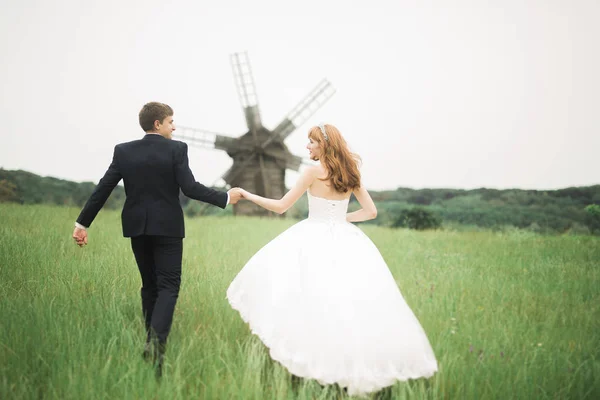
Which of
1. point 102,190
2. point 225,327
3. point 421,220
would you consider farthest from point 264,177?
point 102,190

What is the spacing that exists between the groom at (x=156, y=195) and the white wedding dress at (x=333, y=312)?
516 mm

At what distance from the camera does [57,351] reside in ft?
8.20

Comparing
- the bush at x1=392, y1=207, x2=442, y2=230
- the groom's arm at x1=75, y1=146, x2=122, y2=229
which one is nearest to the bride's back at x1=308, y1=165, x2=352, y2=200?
the groom's arm at x1=75, y1=146, x2=122, y2=229

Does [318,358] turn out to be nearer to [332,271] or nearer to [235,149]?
[332,271]

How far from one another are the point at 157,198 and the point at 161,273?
0.54 m

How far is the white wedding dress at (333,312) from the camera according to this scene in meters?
2.23

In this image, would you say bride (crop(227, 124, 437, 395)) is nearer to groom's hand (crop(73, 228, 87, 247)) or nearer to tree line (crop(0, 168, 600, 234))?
groom's hand (crop(73, 228, 87, 247))

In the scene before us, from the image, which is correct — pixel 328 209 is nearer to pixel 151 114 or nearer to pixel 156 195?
pixel 156 195

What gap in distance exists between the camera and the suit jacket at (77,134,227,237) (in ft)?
8.82

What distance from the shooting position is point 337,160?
2.80m

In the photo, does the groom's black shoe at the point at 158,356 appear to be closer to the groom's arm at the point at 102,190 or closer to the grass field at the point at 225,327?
the grass field at the point at 225,327

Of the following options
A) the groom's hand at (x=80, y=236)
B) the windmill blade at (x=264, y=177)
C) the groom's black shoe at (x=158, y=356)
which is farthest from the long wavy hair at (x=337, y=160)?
the windmill blade at (x=264, y=177)

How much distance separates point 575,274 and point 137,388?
6.07 metres

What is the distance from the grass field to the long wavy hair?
1322 millimetres
